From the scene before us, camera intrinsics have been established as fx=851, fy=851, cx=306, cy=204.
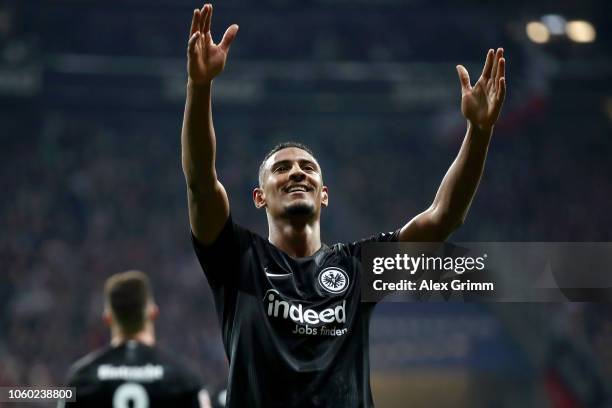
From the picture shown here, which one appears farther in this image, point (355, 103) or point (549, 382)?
point (355, 103)

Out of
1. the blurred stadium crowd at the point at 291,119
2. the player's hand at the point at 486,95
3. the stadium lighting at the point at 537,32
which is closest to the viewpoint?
the player's hand at the point at 486,95

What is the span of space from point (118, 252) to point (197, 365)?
138 inches

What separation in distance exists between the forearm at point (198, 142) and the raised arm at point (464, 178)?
942mm

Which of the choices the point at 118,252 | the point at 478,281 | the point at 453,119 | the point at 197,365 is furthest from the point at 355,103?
the point at 478,281

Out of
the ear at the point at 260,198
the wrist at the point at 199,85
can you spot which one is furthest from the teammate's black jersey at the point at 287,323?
the wrist at the point at 199,85

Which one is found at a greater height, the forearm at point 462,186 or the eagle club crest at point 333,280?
the forearm at point 462,186

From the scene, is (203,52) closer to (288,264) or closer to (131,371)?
(288,264)

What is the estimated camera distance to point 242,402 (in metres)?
3.17

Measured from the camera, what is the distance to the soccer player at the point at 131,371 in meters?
4.43

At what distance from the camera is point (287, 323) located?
3.27 meters

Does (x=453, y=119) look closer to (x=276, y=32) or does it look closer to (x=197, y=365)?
A: (x=276, y=32)

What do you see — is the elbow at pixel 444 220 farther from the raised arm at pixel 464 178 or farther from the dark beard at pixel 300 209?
the dark beard at pixel 300 209

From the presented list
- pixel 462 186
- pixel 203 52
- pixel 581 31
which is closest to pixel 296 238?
pixel 462 186

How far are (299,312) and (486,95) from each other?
1.31 m
